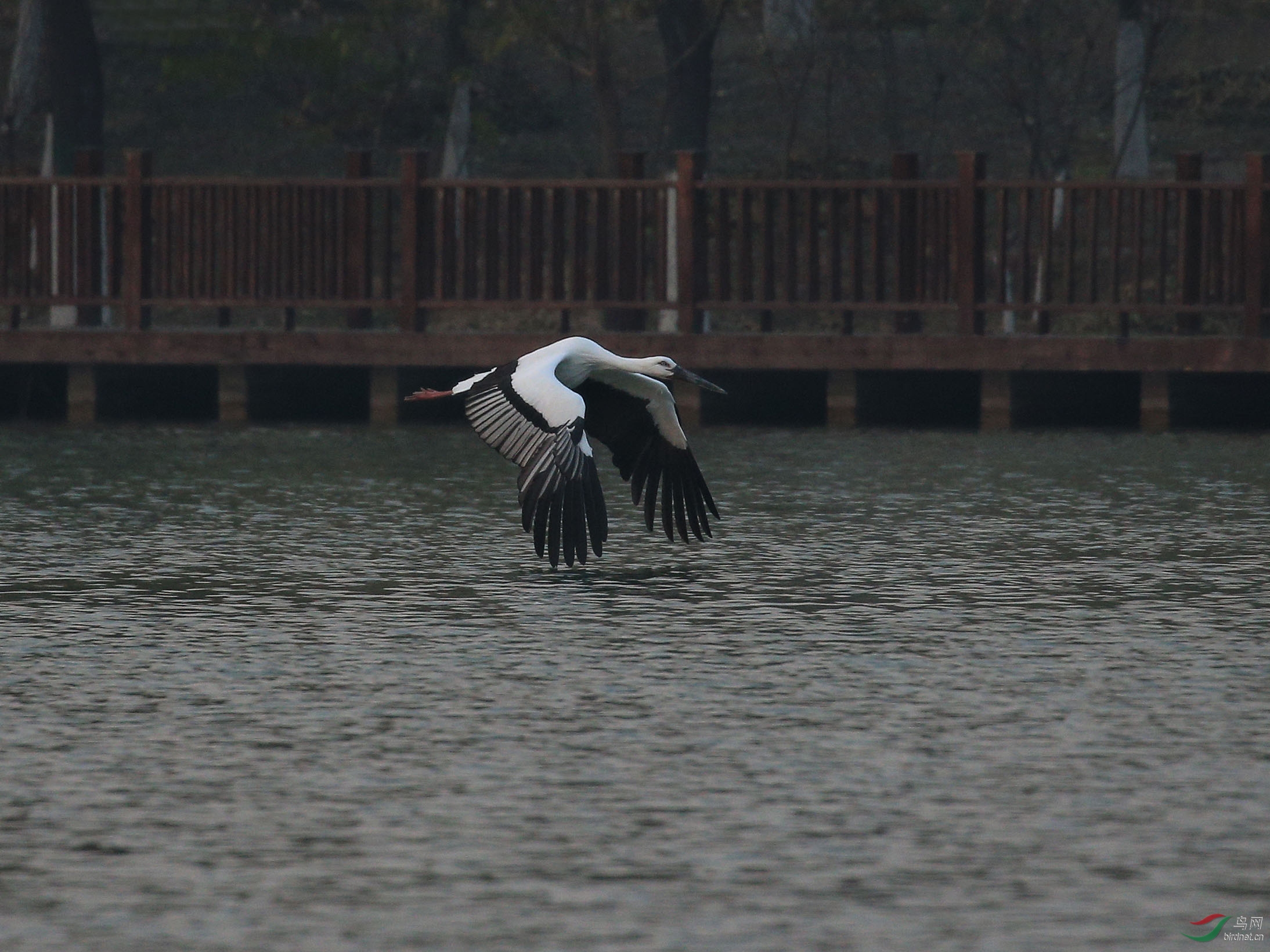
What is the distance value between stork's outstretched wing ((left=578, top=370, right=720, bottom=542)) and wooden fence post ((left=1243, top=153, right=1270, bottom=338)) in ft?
32.0

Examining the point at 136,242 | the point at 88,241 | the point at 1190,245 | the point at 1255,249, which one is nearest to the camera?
the point at 1255,249

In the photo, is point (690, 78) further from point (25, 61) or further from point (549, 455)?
point (549, 455)

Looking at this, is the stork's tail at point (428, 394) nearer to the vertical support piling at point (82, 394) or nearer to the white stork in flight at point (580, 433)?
the white stork in flight at point (580, 433)

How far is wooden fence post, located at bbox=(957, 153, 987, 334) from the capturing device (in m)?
24.0

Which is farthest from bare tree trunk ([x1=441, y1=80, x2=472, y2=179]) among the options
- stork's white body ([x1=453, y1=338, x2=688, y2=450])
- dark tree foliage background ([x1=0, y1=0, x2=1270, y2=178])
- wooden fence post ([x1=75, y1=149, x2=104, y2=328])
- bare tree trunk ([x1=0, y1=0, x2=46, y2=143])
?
stork's white body ([x1=453, y1=338, x2=688, y2=450])

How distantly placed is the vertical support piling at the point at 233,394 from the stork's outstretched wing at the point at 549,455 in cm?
1181

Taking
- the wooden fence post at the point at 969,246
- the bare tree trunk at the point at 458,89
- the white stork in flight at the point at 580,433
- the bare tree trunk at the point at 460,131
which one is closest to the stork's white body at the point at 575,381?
the white stork in flight at the point at 580,433

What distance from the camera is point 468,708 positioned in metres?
10.2

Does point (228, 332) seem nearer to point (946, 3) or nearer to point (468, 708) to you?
point (468, 708)

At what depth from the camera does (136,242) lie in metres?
25.6

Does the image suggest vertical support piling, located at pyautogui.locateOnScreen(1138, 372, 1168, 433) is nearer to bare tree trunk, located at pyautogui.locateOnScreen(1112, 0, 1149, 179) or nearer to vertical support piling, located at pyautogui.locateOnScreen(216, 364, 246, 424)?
vertical support piling, located at pyautogui.locateOnScreen(216, 364, 246, 424)

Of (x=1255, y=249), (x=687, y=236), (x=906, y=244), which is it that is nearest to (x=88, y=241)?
(x=687, y=236)

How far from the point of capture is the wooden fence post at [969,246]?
23984 mm

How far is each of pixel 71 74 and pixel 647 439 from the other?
62.2ft
